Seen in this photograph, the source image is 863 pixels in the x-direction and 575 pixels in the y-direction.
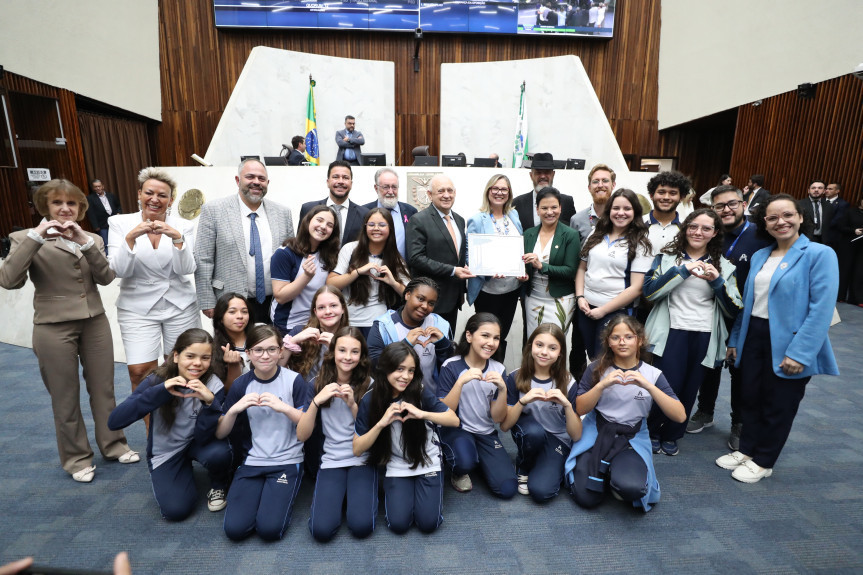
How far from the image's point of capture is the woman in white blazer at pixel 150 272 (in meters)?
2.68

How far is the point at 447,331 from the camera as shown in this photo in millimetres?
2918

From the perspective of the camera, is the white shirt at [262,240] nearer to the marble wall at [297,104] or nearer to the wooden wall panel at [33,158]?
the wooden wall panel at [33,158]

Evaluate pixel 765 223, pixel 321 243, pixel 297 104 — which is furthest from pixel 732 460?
pixel 297 104

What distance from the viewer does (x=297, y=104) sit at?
1043 cm

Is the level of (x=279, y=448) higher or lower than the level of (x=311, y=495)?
higher

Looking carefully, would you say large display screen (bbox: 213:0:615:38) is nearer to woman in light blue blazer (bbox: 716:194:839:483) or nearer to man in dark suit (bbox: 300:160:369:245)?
man in dark suit (bbox: 300:160:369:245)

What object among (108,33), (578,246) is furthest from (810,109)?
(108,33)

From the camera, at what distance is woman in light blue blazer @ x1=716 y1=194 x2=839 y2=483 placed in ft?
8.16

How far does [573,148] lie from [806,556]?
31.2ft

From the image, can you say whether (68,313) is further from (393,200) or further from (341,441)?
(393,200)

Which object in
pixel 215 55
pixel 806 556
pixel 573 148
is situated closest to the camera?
pixel 806 556

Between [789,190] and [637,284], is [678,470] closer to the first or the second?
[637,284]

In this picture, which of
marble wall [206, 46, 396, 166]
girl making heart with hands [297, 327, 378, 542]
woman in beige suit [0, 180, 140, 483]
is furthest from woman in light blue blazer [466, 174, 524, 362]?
marble wall [206, 46, 396, 166]

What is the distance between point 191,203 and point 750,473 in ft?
24.1
